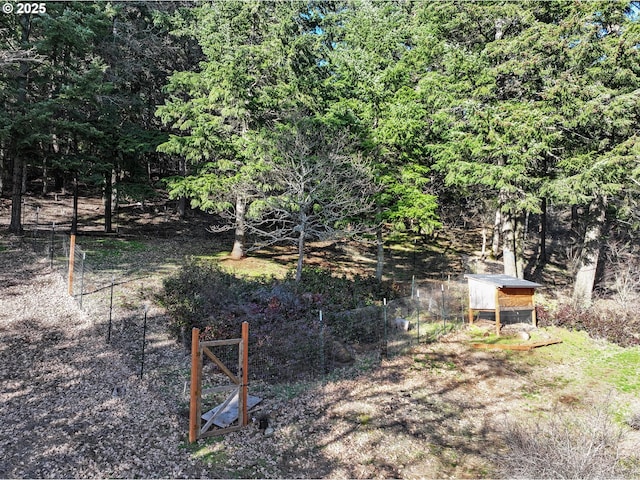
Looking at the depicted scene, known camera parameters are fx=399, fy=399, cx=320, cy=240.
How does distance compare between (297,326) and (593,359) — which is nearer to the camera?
(297,326)

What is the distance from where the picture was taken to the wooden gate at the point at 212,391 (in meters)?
7.03

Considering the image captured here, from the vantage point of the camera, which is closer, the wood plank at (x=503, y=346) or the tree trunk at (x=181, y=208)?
the wood plank at (x=503, y=346)

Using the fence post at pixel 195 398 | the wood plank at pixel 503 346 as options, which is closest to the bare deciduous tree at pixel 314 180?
the wood plank at pixel 503 346

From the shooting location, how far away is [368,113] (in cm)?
1725

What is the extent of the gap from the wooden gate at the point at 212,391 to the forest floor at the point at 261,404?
0.69ft

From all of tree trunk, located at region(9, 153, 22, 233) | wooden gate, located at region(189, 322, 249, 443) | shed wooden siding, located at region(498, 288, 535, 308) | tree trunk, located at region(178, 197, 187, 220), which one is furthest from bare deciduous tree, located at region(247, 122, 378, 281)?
tree trunk, located at region(178, 197, 187, 220)

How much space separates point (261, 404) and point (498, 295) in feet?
29.6

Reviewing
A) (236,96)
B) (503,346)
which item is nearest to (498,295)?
(503,346)

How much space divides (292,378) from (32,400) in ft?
17.7

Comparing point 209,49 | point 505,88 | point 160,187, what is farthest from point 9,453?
point 160,187

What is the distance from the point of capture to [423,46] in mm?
18625

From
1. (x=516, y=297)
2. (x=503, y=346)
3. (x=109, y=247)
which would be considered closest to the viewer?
(x=503, y=346)

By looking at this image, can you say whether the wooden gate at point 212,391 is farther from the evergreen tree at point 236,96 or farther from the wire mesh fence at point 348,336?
the evergreen tree at point 236,96

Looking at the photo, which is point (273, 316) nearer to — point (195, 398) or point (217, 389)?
point (217, 389)
